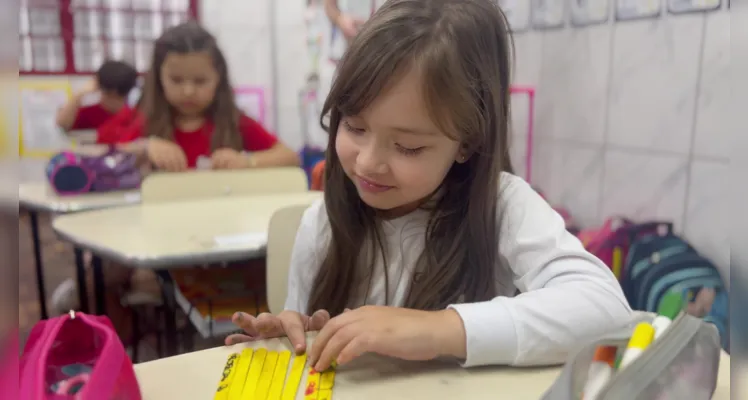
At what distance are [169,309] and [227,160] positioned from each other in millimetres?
644

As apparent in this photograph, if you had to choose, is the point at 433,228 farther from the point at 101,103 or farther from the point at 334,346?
the point at 101,103

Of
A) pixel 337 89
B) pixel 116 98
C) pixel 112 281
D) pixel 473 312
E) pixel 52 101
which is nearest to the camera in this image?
pixel 473 312

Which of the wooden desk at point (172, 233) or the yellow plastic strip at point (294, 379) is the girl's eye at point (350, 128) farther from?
the wooden desk at point (172, 233)

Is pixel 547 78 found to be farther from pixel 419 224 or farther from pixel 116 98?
pixel 116 98

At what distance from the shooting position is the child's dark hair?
3016 millimetres

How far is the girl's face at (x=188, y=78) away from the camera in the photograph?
1896 millimetres

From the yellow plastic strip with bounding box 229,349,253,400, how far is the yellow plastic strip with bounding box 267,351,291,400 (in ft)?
0.08

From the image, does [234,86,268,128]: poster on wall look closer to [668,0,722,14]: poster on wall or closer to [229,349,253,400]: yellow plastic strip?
[668,0,722,14]: poster on wall

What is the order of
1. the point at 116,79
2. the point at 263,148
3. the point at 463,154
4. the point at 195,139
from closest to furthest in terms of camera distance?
the point at 463,154 → the point at 195,139 → the point at 263,148 → the point at 116,79

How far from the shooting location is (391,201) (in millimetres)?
735

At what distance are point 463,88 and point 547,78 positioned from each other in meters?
1.55

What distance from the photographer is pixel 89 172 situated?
180 centimetres

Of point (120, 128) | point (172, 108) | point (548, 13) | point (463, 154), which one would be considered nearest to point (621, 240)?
point (548, 13)

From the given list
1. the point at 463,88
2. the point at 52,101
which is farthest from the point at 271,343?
the point at 52,101
